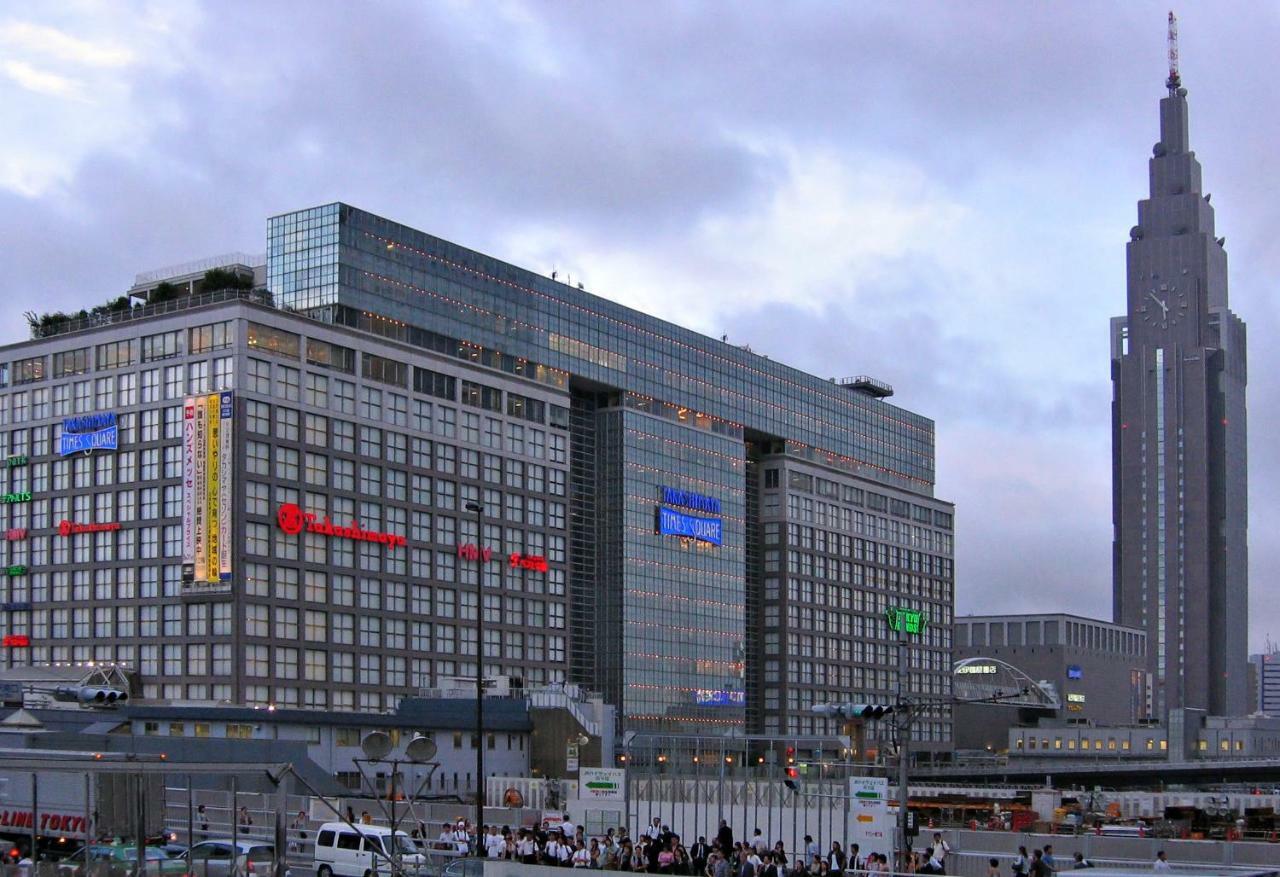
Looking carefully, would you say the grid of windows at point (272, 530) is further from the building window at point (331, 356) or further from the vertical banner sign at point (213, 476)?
the vertical banner sign at point (213, 476)

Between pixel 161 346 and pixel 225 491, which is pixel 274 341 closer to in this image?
pixel 161 346

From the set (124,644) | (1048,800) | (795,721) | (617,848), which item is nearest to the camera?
(617,848)

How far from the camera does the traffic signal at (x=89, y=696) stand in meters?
98.8

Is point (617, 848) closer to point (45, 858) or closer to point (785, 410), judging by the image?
point (45, 858)

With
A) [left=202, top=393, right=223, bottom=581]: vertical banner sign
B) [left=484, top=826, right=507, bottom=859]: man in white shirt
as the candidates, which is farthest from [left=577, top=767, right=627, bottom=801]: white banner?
[left=202, top=393, right=223, bottom=581]: vertical banner sign

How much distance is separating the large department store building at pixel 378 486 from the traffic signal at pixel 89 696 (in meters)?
9.26

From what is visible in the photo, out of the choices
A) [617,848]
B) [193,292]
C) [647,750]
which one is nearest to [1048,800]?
[647,750]

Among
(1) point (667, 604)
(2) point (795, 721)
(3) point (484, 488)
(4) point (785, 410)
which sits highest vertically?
(4) point (785, 410)

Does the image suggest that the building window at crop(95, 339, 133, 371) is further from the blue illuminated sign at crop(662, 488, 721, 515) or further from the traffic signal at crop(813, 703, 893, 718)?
the traffic signal at crop(813, 703, 893, 718)

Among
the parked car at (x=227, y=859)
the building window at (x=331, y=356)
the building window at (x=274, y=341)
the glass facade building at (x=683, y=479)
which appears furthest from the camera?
the glass facade building at (x=683, y=479)

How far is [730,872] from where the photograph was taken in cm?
→ 4138

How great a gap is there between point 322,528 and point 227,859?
3295 inches

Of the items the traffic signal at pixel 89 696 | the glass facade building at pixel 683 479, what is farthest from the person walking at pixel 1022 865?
the glass facade building at pixel 683 479

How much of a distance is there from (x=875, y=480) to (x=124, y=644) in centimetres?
9749
